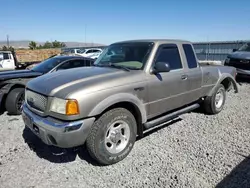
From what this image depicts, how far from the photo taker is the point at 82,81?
3.13 metres

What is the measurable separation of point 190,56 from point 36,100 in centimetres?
319

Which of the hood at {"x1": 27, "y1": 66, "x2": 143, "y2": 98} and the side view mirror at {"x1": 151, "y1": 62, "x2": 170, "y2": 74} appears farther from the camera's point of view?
the side view mirror at {"x1": 151, "y1": 62, "x2": 170, "y2": 74}

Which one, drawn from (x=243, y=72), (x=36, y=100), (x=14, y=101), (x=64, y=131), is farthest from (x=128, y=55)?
(x=243, y=72)

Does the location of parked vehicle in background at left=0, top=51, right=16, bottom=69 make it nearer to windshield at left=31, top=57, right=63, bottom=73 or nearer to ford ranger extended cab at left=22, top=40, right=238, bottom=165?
windshield at left=31, top=57, right=63, bottom=73

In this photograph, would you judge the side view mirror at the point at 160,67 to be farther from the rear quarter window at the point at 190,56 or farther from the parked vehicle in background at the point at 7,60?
the parked vehicle in background at the point at 7,60

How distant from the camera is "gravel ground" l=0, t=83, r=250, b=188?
2869 millimetres

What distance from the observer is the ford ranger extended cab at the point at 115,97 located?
2.88m

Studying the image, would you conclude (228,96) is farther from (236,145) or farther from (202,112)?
(236,145)

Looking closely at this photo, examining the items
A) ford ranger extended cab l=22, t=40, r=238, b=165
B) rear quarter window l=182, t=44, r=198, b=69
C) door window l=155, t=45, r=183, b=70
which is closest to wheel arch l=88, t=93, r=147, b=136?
ford ranger extended cab l=22, t=40, r=238, b=165

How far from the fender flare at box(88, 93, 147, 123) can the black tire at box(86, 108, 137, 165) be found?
15 cm

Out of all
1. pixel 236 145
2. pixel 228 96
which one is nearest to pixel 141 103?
pixel 236 145

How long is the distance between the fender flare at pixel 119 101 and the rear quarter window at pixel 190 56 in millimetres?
1665

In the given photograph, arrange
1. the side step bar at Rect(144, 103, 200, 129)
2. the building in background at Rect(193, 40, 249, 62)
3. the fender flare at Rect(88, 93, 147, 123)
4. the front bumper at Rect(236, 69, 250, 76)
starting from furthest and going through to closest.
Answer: the building in background at Rect(193, 40, 249, 62) < the front bumper at Rect(236, 69, 250, 76) < the side step bar at Rect(144, 103, 200, 129) < the fender flare at Rect(88, 93, 147, 123)

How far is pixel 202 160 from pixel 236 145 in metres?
0.92
